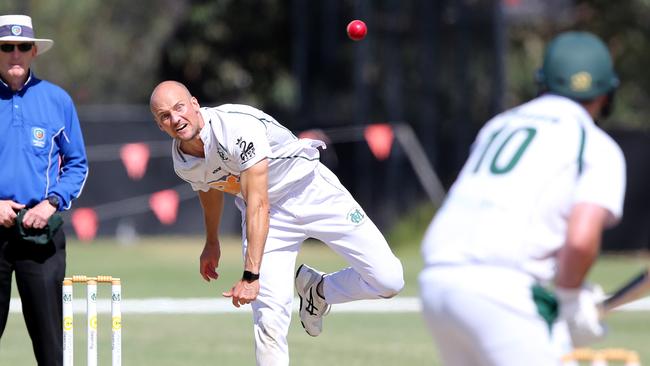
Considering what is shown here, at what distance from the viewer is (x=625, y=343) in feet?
35.3

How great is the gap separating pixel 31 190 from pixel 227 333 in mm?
4583

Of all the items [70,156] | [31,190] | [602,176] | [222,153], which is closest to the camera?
[602,176]

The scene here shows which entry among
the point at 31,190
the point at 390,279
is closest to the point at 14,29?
the point at 31,190

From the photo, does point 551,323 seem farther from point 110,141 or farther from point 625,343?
point 110,141

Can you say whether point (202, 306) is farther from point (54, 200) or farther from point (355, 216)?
point (54, 200)

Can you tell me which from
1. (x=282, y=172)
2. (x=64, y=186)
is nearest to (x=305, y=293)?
(x=282, y=172)

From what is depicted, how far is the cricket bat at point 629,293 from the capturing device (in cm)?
440

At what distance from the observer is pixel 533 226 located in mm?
4340

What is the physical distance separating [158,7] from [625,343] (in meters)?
29.9

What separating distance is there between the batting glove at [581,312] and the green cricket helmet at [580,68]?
63 cm

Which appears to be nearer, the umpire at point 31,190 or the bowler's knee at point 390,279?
the umpire at point 31,190

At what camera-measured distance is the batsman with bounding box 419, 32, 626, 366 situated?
4227 millimetres

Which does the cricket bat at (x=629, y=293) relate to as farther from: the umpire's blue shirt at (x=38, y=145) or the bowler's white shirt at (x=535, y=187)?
the umpire's blue shirt at (x=38, y=145)

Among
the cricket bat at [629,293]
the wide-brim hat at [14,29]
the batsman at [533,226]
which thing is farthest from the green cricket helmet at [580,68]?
the wide-brim hat at [14,29]
